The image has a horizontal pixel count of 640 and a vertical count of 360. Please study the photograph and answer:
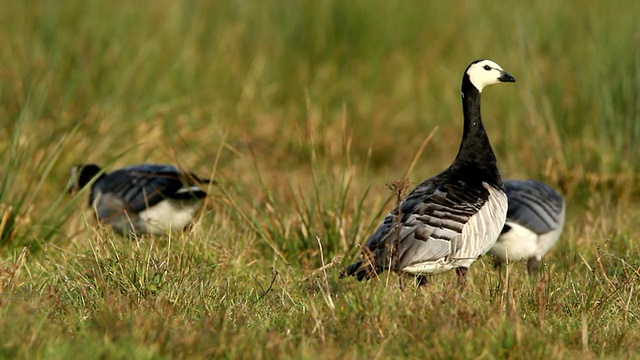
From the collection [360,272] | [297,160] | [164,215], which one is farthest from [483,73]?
[297,160]

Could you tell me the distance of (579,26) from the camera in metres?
9.93

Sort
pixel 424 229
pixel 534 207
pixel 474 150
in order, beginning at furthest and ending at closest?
pixel 534 207 < pixel 474 150 < pixel 424 229

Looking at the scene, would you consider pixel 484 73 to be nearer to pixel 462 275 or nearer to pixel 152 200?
pixel 462 275

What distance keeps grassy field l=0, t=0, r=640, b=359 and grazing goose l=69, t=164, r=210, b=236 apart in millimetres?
197

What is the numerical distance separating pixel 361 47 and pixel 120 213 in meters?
4.62

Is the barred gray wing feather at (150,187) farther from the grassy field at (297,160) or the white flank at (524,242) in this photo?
the white flank at (524,242)

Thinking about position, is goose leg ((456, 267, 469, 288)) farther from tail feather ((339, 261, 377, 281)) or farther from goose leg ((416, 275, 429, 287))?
tail feather ((339, 261, 377, 281))

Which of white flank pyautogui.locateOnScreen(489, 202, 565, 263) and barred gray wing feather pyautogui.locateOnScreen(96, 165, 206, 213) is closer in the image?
white flank pyautogui.locateOnScreen(489, 202, 565, 263)

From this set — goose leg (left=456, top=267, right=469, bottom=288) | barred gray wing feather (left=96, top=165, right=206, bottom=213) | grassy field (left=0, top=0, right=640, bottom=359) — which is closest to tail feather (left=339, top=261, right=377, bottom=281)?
grassy field (left=0, top=0, right=640, bottom=359)

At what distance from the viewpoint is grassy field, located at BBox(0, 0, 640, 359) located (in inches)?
163

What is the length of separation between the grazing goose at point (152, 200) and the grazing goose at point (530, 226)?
2106 mm

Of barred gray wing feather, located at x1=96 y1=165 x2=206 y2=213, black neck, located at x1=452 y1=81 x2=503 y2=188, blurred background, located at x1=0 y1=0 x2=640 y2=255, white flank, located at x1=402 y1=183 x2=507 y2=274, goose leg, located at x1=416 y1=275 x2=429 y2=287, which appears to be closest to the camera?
white flank, located at x1=402 y1=183 x2=507 y2=274

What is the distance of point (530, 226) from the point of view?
624 cm

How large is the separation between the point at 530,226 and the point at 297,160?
350 cm
